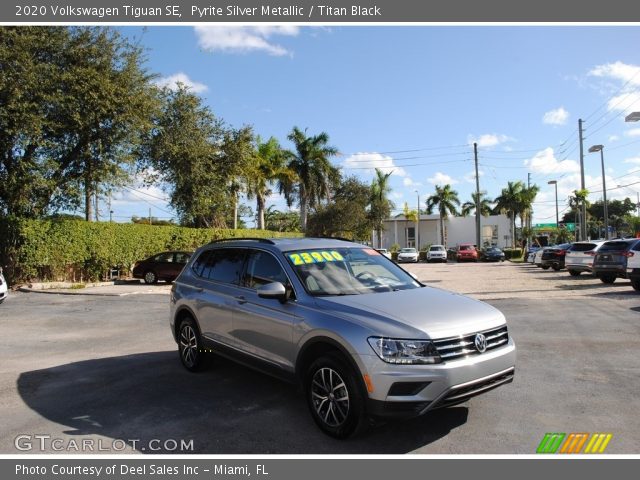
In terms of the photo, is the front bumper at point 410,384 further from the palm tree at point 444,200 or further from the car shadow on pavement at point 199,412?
the palm tree at point 444,200

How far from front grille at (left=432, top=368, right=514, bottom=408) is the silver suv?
10 millimetres

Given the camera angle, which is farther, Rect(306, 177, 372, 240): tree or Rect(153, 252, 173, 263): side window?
Rect(306, 177, 372, 240): tree

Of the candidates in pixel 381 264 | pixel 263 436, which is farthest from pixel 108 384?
pixel 381 264

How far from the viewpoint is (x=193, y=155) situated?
1011 inches

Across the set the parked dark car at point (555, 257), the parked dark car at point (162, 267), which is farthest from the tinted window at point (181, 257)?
the parked dark car at point (555, 257)

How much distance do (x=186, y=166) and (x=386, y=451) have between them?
23830 millimetres

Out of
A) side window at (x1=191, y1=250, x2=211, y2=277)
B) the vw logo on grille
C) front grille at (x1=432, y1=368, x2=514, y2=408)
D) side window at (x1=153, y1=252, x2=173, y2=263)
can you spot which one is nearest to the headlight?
front grille at (x1=432, y1=368, x2=514, y2=408)

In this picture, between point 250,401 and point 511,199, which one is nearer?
point 250,401

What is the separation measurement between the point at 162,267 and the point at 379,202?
135 feet

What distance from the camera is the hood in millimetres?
4109

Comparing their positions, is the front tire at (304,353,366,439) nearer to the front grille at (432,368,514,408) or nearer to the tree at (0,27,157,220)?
the front grille at (432,368,514,408)

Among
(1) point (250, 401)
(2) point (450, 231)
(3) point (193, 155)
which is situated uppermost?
(3) point (193, 155)

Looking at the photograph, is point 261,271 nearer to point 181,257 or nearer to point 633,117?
point 181,257

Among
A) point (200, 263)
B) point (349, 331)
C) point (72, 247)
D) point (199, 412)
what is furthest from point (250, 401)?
point (72, 247)
